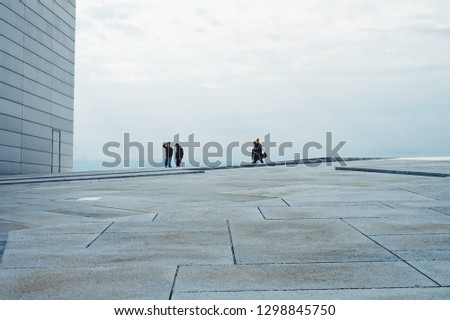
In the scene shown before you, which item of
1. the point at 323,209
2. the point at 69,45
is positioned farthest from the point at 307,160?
the point at 323,209

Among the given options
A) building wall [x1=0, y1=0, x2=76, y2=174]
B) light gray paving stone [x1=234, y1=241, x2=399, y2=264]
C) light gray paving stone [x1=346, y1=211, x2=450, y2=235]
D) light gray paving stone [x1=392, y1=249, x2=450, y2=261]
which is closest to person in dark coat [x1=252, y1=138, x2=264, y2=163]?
building wall [x1=0, y1=0, x2=76, y2=174]

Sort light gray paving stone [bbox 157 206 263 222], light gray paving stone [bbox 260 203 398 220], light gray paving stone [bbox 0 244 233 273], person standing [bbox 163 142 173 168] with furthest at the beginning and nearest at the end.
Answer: person standing [bbox 163 142 173 168] < light gray paving stone [bbox 157 206 263 222] < light gray paving stone [bbox 260 203 398 220] < light gray paving stone [bbox 0 244 233 273]

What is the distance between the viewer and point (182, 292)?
4.03 m

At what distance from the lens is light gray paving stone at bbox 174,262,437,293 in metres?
4.17

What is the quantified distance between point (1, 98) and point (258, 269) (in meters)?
29.0

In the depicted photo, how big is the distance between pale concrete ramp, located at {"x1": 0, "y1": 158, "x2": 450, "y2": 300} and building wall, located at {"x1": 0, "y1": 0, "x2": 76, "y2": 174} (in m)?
22.3

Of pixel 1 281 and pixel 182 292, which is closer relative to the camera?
pixel 182 292

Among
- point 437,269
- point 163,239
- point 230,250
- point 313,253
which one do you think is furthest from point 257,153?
point 437,269

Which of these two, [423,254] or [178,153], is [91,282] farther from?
[178,153]

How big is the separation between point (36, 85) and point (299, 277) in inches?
1319

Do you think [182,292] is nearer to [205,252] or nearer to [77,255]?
[205,252]

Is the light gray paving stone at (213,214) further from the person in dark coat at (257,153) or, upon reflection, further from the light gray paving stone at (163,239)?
the person in dark coat at (257,153)

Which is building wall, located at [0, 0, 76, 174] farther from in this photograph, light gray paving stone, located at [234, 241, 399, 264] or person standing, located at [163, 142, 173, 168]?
light gray paving stone, located at [234, 241, 399, 264]
